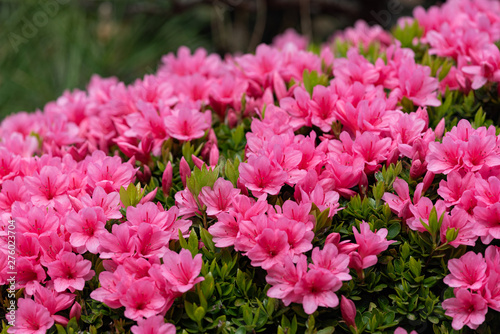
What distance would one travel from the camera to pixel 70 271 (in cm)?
162

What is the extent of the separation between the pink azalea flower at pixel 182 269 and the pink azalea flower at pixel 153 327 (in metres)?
0.09

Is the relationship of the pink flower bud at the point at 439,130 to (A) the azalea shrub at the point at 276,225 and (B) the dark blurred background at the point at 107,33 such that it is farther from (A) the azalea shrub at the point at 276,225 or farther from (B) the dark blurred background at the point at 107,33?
(B) the dark blurred background at the point at 107,33

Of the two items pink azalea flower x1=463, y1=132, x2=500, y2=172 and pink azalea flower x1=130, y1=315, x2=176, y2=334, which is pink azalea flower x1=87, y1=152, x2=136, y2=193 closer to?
pink azalea flower x1=130, y1=315, x2=176, y2=334

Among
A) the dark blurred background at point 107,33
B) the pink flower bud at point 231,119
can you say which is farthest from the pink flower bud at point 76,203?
the dark blurred background at point 107,33

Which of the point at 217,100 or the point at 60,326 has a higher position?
the point at 217,100

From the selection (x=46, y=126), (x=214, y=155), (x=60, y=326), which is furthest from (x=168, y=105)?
(x=60, y=326)

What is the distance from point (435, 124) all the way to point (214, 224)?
0.96m

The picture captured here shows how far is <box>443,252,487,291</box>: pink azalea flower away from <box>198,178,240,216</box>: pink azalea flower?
2.15ft

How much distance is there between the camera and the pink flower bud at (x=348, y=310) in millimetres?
1523

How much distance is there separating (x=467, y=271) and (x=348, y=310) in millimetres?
349

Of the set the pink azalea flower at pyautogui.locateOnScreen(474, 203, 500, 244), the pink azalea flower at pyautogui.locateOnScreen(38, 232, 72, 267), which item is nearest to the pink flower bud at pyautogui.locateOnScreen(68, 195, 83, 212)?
the pink azalea flower at pyautogui.locateOnScreen(38, 232, 72, 267)

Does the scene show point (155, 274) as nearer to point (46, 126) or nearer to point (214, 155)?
point (214, 155)

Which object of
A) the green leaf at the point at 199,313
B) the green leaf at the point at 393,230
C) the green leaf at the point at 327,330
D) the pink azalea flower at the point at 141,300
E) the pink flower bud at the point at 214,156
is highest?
the pink flower bud at the point at 214,156

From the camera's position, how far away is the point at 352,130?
6.32 feet
